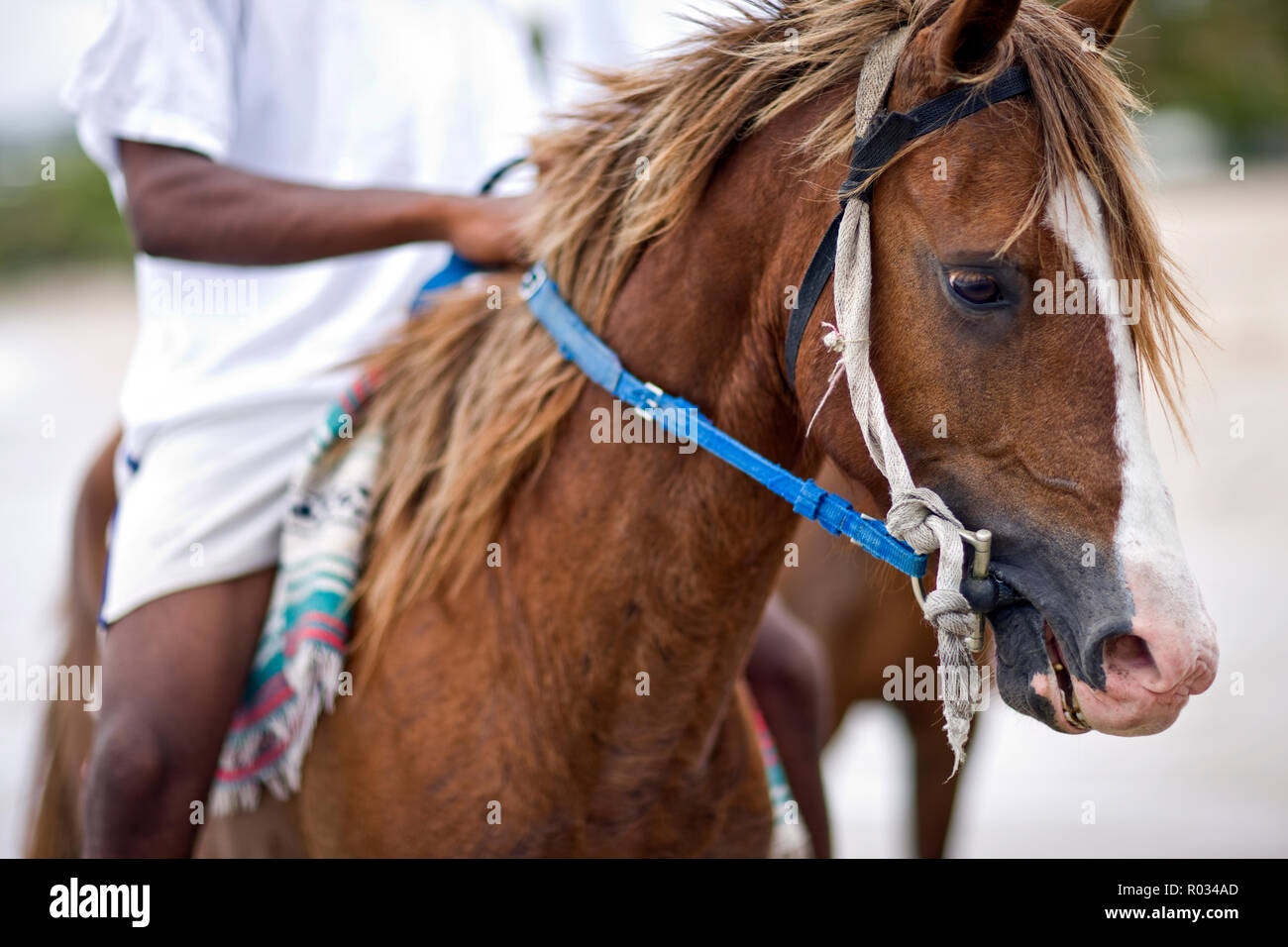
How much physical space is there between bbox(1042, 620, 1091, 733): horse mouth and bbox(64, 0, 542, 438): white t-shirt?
1496 mm

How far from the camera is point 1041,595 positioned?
4.57ft

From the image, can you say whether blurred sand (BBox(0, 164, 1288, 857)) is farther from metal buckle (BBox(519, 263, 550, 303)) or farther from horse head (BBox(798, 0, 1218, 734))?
metal buckle (BBox(519, 263, 550, 303))

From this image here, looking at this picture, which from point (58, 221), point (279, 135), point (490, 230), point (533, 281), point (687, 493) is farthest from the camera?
point (58, 221)

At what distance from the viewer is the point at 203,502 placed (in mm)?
2102

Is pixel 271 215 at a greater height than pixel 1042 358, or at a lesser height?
greater

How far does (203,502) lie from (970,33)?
1575 millimetres

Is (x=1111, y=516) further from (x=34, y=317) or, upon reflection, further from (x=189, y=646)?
(x=34, y=317)

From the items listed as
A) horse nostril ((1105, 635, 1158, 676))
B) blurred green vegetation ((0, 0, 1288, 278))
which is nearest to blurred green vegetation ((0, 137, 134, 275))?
blurred green vegetation ((0, 0, 1288, 278))

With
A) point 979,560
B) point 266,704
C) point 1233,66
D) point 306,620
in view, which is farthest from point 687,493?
point 1233,66

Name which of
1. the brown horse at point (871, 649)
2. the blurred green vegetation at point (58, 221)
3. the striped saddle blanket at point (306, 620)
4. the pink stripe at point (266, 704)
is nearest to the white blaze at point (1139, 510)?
the striped saddle blanket at point (306, 620)

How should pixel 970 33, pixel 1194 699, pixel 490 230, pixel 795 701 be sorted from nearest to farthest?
pixel 970 33
pixel 490 230
pixel 795 701
pixel 1194 699

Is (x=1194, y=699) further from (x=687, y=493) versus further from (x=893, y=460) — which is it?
(x=893, y=460)

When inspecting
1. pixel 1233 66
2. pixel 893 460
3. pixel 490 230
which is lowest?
pixel 893 460
